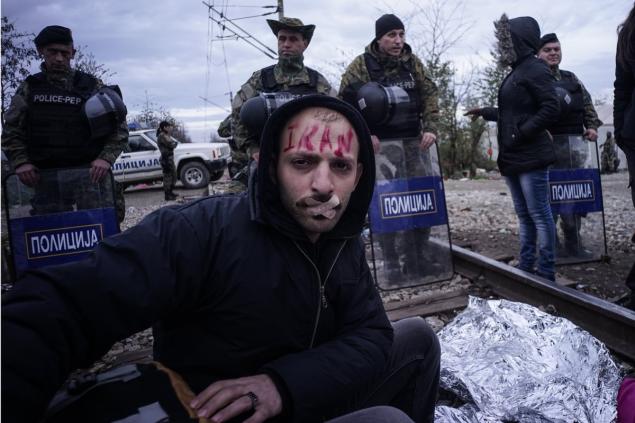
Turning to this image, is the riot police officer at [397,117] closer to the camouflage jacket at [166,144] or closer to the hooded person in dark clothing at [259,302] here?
the hooded person in dark clothing at [259,302]

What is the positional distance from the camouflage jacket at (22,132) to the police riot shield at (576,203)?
4853 mm

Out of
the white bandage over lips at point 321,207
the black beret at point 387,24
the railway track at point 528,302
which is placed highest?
the black beret at point 387,24

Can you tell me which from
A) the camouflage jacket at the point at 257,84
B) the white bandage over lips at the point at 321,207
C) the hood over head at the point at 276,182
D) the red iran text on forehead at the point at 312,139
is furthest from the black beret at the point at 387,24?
the white bandage over lips at the point at 321,207

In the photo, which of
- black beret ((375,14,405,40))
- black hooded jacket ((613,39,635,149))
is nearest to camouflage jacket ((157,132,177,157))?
black beret ((375,14,405,40))

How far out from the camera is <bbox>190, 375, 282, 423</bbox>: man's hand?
52.3 inches

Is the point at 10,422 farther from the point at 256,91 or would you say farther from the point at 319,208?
the point at 256,91

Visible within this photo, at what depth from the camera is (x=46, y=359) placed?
3.47 feet

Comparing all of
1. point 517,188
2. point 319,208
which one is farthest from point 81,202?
point 517,188

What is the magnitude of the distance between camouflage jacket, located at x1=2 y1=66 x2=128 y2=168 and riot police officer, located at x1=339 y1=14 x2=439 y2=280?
238cm

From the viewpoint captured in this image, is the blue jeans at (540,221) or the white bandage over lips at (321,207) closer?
the white bandage over lips at (321,207)

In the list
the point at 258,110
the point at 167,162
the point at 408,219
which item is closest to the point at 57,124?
the point at 258,110

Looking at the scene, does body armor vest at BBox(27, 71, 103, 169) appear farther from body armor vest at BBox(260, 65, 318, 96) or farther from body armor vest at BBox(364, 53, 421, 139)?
body armor vest at BBox(364, 53, 421, 139)

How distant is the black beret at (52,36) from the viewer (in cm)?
438

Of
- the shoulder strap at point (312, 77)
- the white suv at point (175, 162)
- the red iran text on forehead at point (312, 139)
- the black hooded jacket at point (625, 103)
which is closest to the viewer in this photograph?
the red iran text on forehead at point (312, 139)
